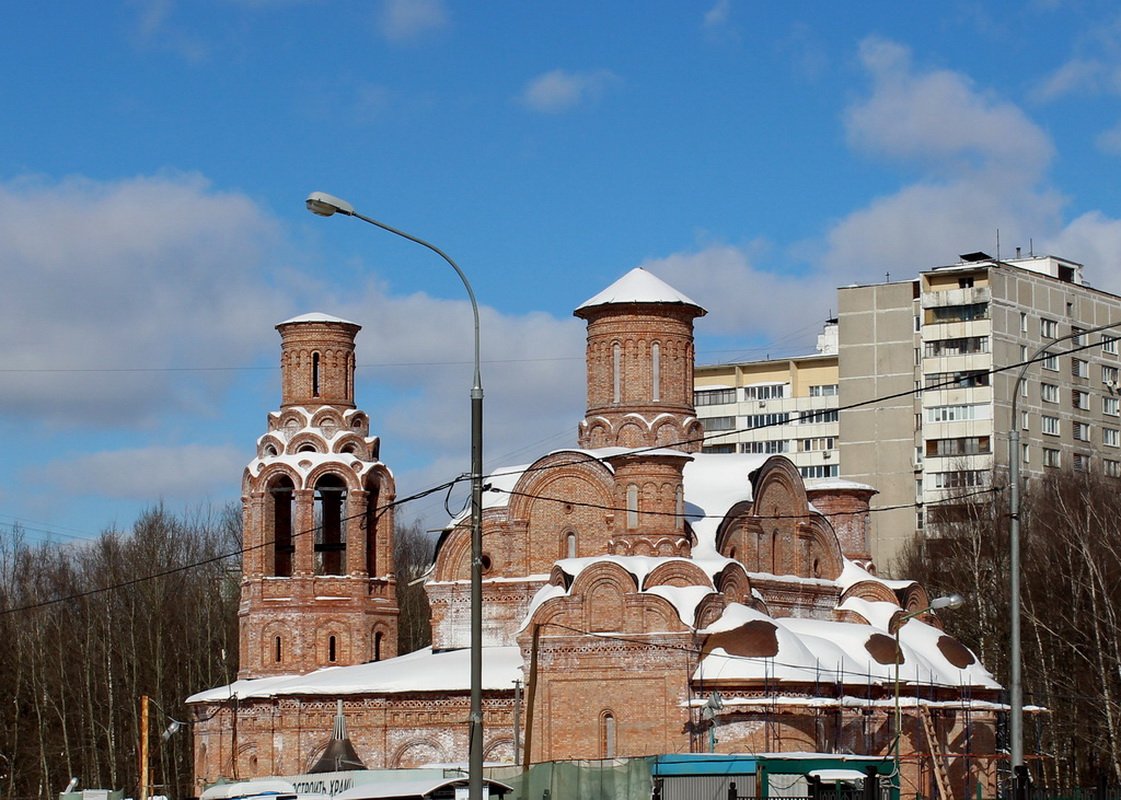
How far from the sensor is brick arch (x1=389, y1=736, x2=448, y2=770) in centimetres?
4125

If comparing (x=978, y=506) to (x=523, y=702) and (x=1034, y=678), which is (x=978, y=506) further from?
(x=523, y=702)

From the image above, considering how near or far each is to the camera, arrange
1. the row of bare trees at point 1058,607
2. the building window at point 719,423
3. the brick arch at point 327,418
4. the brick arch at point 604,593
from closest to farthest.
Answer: the brick arch at point 604,593 → the brick arch at point 327,418 → the row of bare trees at point 1058,607 → the building window at point 719,423

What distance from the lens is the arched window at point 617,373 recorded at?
44.2 meters

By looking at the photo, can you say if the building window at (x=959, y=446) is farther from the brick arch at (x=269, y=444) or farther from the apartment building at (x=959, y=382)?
the brick arch at (x=269, y=444)

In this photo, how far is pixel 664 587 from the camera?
128 feet

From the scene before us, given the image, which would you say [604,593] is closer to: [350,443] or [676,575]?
[676,575]

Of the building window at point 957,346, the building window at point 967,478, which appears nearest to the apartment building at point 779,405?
the building window at point 957,346

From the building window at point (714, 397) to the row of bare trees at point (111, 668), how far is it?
25.9 m

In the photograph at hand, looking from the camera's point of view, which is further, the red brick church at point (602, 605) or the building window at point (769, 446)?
the building window at point (769, 446)

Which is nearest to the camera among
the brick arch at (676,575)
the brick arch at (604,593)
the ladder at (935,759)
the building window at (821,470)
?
the ladder at (935,759)

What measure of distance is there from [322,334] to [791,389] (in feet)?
116

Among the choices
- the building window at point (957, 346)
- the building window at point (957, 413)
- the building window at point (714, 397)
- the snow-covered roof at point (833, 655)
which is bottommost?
the snow-covered roof at point (833, 655)

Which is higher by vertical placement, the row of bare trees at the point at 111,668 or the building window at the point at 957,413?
the building window at the point at 957,413

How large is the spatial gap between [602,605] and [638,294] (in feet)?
28.7
